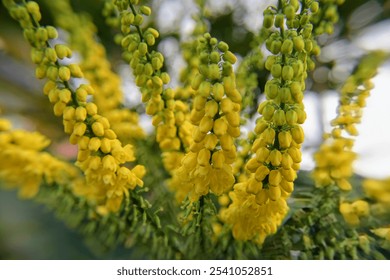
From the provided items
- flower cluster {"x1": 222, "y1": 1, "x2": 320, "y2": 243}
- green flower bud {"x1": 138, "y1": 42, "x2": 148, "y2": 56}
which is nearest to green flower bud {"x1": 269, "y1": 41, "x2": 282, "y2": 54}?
flower cluster {"x1": 222, "y1": 1, "x2": 320, "y2": 243}

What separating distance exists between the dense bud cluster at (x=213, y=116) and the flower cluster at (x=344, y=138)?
0.11m

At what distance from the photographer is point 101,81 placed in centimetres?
65

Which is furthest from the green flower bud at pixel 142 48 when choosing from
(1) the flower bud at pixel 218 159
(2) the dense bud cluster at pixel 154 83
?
(1) the flower bud at pixel 218 159

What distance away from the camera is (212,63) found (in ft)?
1.22

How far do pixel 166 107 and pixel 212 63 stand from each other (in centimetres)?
10

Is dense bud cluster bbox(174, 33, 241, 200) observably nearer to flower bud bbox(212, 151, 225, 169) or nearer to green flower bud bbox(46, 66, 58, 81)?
flower bud bbox(212, 151, 225, 169)

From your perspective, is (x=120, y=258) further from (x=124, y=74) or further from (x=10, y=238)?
(x=124, y=74)

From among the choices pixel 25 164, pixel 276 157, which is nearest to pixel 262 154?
pixel 276 157

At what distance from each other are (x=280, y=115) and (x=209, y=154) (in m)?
0.07

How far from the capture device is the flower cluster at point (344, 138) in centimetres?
47

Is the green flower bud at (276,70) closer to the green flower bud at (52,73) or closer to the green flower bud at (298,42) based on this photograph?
the green flower bud at (298,42)
